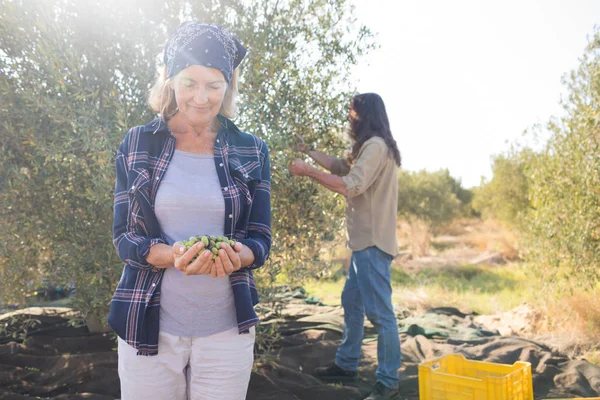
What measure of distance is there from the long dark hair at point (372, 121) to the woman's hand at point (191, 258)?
3.17 m

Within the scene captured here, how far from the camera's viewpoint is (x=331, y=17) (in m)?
5.52

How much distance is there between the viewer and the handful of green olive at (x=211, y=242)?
6.79 feet

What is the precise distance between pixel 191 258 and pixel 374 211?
120 inches

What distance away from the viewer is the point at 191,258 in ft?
6.73

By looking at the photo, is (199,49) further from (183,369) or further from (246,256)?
(183,369)

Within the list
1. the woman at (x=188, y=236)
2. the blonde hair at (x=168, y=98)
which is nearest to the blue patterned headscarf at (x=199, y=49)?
the woman at (x=188, y=236)

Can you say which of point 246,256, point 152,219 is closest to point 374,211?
point 246,256

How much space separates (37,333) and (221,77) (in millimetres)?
5512

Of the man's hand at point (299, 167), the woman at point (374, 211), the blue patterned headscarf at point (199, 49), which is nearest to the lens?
the blue patterned headscarf at point (199, 49)

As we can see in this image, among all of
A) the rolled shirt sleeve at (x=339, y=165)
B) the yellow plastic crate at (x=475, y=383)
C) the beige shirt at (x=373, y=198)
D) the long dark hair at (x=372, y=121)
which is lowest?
the yellow plastic crate at (x=475, y=383)

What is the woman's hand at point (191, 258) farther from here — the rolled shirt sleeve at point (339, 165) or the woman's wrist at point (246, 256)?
the rolled shirt sleeve at point (339, 165)

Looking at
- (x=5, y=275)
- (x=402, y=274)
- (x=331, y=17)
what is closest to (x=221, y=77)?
(x=331, y=17)

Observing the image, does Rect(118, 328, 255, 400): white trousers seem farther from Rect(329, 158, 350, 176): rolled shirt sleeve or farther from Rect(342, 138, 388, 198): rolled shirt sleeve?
Rect(329, 158, 350, 176): rolled shirt sleeve

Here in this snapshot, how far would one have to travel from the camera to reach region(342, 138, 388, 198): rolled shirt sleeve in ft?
15.5
